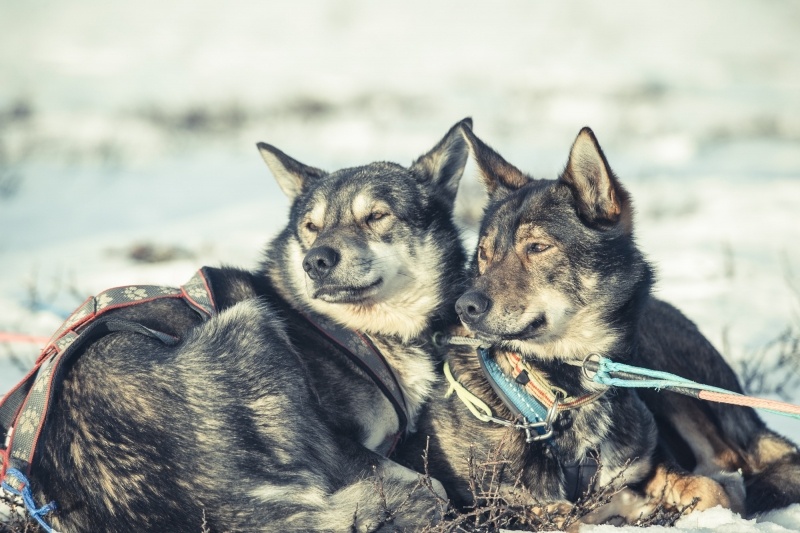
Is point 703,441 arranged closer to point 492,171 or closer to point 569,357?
point 569,357

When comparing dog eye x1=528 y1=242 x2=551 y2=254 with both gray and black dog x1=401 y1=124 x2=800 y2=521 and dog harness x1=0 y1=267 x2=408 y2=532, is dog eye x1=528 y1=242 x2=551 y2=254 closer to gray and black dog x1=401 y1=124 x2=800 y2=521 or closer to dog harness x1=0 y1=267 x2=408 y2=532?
gray and black dog x1=401 y1=124 x2=800 y2=521

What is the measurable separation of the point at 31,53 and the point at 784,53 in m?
19.3

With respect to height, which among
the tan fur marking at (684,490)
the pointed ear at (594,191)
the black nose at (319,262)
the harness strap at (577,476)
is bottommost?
the tan fur marking at (684,490)

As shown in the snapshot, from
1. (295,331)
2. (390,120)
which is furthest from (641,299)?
(390,120)

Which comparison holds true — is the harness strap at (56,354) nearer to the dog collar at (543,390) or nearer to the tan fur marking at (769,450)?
the dog collar at (543,390)

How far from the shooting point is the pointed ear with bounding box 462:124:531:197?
3.89 m

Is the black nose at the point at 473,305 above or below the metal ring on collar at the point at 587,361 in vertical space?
above

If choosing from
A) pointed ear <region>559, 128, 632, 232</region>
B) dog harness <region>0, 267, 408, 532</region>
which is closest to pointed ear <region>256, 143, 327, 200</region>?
dog harness <region>0, 267, 408, 532</region>

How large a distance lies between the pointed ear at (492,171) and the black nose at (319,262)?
34.0 inches

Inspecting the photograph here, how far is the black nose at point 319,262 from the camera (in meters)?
3.68

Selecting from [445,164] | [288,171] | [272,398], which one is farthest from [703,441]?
[288,171]

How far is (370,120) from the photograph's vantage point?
14.7 metres

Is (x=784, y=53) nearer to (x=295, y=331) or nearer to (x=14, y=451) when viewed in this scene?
(x=295, y=331)

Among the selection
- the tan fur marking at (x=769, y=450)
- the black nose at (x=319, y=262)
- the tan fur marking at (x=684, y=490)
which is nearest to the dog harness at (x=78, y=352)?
the black nose at (x=319, y=262)
